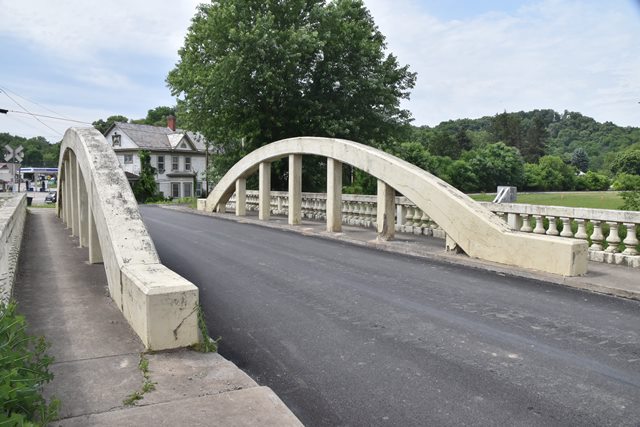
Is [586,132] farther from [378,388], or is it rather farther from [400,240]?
[378,388]

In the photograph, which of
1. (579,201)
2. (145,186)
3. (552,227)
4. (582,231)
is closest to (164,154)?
(145,186)

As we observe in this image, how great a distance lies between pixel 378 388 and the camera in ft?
12.9

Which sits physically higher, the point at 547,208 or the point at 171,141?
the point at 171,141

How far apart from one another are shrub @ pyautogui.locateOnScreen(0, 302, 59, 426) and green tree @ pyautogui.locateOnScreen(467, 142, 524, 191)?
191 ft

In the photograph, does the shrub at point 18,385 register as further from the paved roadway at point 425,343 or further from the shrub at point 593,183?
the shrub at point 593,183

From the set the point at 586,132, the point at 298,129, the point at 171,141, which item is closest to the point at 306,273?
the point at 298,129

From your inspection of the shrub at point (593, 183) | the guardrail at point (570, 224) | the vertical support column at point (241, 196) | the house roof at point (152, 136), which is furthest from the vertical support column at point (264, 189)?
the shrub at point (593, 183)

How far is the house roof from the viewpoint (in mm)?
53381

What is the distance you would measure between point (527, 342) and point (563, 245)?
3513 mm

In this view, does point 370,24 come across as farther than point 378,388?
Yes

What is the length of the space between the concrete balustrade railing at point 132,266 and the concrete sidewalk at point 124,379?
182 mm

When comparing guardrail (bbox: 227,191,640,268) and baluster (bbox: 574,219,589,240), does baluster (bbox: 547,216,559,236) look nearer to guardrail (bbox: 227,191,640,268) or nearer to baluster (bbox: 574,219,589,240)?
guardrail (bbox: 227,191,640,268)

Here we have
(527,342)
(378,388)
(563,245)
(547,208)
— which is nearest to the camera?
(378,388)

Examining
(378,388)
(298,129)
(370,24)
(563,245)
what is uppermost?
(370,24)
